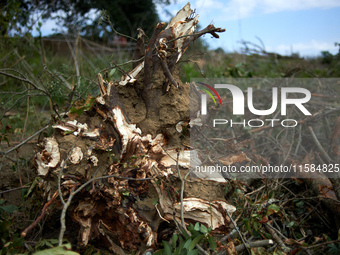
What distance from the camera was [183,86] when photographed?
7.13 ft

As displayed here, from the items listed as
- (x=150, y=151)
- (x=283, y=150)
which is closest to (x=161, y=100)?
(x=150, y=151)

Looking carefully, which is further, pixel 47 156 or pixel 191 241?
pixel 47 156

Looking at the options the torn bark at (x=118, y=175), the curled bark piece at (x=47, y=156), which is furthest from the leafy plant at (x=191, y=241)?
the curled bark piece at (x=47, y=156)

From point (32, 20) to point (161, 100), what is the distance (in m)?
3.41

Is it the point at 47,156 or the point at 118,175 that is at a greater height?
the point at 47,156

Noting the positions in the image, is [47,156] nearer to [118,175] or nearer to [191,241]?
[118,175]

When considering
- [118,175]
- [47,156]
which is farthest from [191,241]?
[47,156]

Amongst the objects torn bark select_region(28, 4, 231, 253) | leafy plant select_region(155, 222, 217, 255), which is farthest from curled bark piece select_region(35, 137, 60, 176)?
leafy plant select_region(155, 222, 217, 255)

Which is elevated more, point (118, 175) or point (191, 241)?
point (118, 175)

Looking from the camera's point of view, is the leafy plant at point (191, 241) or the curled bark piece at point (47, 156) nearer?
the leafy plant at point (191, 241)

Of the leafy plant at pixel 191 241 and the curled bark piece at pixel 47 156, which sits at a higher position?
the curled bark piece at pixel 47 156

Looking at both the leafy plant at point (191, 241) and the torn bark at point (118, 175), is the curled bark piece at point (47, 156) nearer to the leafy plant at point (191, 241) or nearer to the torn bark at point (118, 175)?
the torn bark at point (118, 175)

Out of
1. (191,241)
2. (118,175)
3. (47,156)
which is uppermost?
(47,156)

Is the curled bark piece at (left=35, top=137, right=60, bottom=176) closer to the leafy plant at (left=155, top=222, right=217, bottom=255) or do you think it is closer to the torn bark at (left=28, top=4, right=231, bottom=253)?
the torn bark at (left=28, top=4, right=231, bottom=253)
